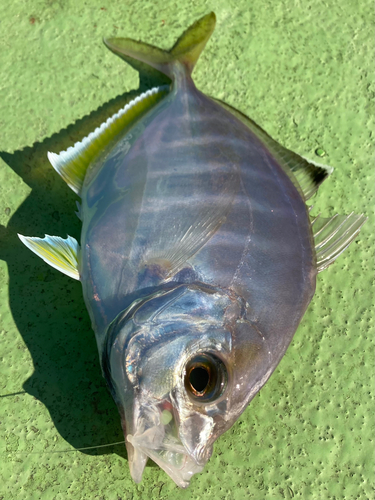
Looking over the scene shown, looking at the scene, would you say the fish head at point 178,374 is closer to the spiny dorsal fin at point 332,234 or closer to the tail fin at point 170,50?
the spiny dorsal fin at point 332,234

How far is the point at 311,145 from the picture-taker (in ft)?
6.81

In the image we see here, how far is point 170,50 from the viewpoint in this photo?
198 cm

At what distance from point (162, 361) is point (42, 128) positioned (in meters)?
1.28

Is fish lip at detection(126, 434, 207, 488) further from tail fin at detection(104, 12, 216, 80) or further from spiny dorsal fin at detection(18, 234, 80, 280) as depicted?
tail fin at detection(104, 12, 216, 80)

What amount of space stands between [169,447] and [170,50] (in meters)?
1.73

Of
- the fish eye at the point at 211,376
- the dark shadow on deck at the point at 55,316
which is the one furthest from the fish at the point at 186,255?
the dark shadow on deck at the point at 55,316

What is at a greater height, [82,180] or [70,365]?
[82,180]

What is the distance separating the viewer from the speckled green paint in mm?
1725

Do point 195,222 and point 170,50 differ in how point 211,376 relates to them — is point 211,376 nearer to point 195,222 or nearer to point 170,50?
point 195,222

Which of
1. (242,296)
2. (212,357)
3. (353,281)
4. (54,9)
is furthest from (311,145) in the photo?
(54,9)

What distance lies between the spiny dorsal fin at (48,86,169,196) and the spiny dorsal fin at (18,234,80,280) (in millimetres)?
269

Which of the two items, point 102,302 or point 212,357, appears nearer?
point 212,357

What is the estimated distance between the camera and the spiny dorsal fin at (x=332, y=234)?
64.9 inches

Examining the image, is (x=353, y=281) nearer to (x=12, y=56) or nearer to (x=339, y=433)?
(x=339, y=433)
